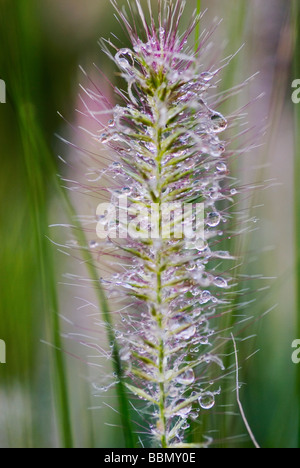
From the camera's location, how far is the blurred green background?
0.47 m

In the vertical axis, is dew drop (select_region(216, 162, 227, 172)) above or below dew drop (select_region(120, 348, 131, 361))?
above

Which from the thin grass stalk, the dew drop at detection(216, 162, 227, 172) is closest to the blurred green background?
the thin grass stalk

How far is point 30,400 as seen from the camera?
21.0 inches

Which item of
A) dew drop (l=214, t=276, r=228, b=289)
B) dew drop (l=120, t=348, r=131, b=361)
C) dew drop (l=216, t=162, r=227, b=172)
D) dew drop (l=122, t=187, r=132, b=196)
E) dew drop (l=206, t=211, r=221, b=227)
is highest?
dew drop (l=216, t=162, r=227, b=172)

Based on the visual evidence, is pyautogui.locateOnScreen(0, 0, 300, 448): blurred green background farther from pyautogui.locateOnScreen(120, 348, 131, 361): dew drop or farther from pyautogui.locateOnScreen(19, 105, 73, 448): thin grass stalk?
pyautogui.locateOnScreen(120, 348, 131, 361): dew drop

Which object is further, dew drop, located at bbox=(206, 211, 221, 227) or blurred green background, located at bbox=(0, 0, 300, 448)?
blurred green background, located at bbox=(0, 0, 300, 448)

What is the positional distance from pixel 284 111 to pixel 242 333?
251 millimetres

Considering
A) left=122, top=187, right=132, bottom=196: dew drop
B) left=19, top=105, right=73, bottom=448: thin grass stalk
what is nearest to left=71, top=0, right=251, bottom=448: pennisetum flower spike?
left=122, top=187, right=132, bottom=196: dew drop

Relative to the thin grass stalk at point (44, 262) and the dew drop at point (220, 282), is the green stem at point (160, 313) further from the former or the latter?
the thin grass stalk at point (44, 262)

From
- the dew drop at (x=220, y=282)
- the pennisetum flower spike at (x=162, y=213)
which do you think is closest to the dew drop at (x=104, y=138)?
the pennisetum flower spike at (x=162, y=213)

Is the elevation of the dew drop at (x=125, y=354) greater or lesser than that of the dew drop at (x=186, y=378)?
greater

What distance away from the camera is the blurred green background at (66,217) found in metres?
0.47

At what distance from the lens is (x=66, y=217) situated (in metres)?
0.49

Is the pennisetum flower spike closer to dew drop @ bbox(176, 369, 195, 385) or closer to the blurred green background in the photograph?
dew drop @ bbox(176, 369, 195, 385)
